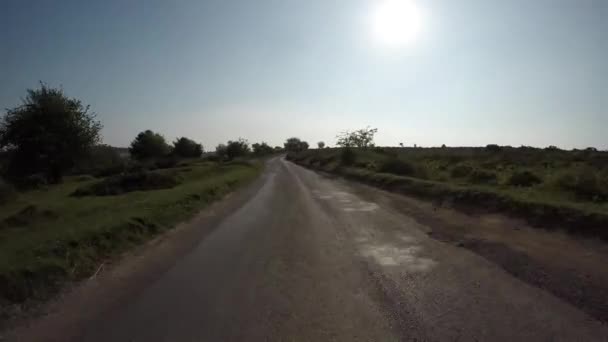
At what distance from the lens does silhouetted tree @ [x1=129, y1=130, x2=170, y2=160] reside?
70.9 meters

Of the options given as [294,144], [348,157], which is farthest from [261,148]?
[348,157]

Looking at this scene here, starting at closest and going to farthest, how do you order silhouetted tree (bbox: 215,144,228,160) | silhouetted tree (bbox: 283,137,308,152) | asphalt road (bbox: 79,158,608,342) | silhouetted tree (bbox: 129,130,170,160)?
1. asphalt road (bbox: 79,158,608,342)
2. silhouetted tree (bbox: 129,130,170,160)
3. silhouetted tree (bbox: 215,144,228,160)
4. silhouetted tree (bbox: 283,137,308,152)

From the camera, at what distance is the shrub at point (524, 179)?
16.9m

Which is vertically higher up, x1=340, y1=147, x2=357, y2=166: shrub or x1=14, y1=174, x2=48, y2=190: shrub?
x1=340, y1=147, x2=357, y2=166: shrub

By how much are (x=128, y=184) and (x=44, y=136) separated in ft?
35.2

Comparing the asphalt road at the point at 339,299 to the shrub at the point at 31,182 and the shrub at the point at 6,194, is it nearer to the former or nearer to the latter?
the shrub at the point at 6,194

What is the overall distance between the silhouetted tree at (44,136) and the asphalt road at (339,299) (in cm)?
2668

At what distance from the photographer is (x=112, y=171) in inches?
1638

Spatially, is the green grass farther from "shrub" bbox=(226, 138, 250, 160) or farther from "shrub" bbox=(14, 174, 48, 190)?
"shrub" bbox=(226, 138, 250, 160)

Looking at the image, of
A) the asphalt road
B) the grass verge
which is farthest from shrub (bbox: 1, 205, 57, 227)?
the grass verge

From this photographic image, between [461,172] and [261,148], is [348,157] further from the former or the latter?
[261,148]

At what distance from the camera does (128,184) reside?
21.8 meters

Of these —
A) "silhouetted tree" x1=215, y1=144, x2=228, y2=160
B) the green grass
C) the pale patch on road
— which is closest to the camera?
the green grass

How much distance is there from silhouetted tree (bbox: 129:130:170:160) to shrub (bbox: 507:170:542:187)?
69.0 metres
